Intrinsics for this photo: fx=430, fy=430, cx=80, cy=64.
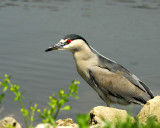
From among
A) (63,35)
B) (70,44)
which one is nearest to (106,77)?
(70,44)

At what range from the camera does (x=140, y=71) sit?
867 cm

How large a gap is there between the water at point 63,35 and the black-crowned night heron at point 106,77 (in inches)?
14.5

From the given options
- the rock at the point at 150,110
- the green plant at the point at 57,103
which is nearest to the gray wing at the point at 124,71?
the rock at the point at 150,110

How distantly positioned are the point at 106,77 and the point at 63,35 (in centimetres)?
361

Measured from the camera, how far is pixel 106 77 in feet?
23.1

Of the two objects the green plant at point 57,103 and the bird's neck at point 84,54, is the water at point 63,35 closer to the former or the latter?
the bird's neck at point 84,54

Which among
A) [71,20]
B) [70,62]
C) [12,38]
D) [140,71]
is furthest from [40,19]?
[140,71]

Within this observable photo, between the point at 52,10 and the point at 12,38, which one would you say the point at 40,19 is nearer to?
the point at 52,10

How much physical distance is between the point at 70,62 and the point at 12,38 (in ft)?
6.46

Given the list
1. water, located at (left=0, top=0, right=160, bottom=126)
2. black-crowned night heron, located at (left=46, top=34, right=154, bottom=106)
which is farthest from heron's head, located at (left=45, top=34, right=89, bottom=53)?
water, located at (left=0, top=0, right=160, bottom=126)

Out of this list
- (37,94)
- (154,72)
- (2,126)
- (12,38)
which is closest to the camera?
(2,126)

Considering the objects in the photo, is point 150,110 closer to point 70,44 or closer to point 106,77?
point 106,77

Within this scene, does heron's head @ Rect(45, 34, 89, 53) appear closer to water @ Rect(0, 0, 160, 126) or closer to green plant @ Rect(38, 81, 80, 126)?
water @ Rect(0, 0, 160, 126)

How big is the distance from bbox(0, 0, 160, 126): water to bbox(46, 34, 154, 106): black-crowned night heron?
1.21 ft
